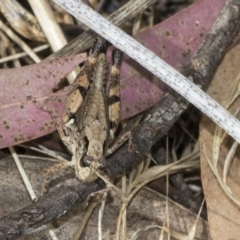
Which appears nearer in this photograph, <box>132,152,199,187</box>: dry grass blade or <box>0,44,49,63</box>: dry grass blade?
<box>132,152,199,187</box>: dry grass blade

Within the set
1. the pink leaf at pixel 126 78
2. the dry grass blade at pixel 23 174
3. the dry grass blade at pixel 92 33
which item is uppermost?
the dry grass blade at pixel 92 33

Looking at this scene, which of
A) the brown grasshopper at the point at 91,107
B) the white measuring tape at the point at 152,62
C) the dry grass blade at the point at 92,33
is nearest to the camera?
the white measuring tape at the point at 152,62

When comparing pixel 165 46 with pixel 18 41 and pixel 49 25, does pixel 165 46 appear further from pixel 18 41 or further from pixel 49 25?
pixel 18 41

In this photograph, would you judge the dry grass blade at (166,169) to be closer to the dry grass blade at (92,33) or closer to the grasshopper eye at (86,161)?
the grasshopper eye at (86,161)

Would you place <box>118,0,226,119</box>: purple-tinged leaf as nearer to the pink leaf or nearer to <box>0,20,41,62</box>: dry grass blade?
the pink leaf

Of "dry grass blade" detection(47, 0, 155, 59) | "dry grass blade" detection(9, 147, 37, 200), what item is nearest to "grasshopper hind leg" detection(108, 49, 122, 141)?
"dry grass blade" detection(47, 0, 155, 59)

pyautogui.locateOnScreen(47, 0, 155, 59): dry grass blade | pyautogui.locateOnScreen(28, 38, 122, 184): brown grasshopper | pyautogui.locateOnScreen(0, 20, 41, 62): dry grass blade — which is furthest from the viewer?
pyautogui.locateOnScreen(0, 20, 41, 62): dry grass blade

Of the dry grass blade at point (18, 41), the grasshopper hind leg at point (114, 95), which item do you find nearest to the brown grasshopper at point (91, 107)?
the grasshopper hind leg at point (114, 95)
